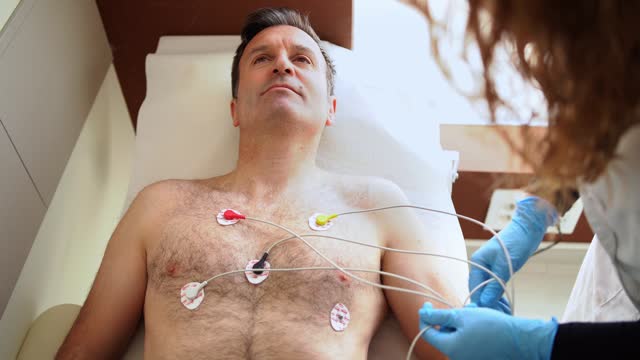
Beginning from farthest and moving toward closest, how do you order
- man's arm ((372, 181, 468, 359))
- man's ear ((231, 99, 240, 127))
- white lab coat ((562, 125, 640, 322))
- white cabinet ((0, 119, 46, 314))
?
man's ear ((231, 99, 240, 127)) → white cabinet ((0, 119, 46, 314)) → man's arm ((372, 181, 468, 359)) → white lab coat ((562, 125, 640, 322))

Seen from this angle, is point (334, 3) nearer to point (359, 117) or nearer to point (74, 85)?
point (359, 117)

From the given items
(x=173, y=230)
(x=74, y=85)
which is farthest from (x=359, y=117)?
(x=74, y=85)

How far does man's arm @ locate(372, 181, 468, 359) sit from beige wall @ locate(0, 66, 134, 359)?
39.7 inches

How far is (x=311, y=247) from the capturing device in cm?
136

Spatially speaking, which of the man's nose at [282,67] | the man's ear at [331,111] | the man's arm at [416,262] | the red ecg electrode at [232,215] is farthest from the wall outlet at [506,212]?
the red ecg electrode at [232,215]

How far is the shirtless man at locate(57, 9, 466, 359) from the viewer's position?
4.17 ft

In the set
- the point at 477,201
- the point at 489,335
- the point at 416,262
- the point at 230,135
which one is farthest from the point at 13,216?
the point at 477,201

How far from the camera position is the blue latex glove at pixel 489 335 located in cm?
102

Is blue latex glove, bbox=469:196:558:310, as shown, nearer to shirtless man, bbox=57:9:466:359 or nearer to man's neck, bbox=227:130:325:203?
shirtless man, bbox=57:9:466:359

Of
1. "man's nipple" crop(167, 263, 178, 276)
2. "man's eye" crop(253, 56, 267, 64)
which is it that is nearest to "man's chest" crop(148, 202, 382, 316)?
"man's nipple" crop(167, 263, 178, 276)

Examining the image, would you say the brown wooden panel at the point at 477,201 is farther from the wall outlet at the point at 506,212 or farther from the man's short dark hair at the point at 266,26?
the man's short dark hair at the point at 266,26

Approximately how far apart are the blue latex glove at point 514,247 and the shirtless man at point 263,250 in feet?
0.36

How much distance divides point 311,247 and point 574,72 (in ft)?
2.45

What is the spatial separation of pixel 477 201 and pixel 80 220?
1437 millimetres
